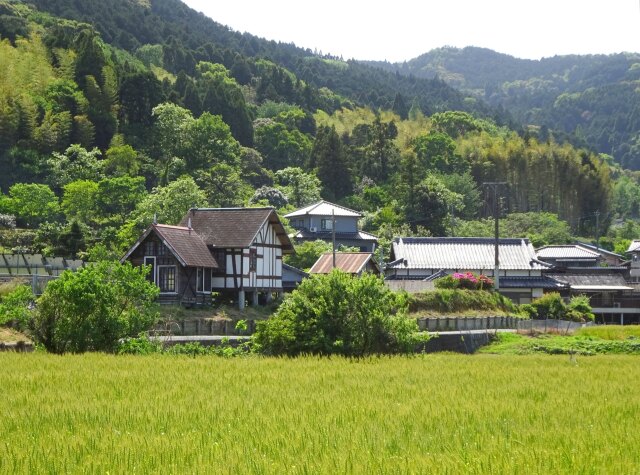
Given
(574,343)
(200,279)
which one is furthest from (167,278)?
(574,343)

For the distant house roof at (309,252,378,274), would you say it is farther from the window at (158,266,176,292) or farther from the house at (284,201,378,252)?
the house at (284,201,378,252)

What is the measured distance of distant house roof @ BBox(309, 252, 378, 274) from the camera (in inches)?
2005

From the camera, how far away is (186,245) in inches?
1534

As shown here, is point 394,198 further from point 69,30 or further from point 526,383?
point 526,383

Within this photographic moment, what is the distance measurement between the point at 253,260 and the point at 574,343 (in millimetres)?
15239

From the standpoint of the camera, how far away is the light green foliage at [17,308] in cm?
2681

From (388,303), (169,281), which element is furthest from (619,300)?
(388,303)

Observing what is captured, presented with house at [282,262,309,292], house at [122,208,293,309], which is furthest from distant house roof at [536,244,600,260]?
house at [122,208,293,309]

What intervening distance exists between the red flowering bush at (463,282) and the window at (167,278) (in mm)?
16169

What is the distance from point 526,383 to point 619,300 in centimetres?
4875

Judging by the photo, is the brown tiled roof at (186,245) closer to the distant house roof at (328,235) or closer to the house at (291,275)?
the house at (291,275)

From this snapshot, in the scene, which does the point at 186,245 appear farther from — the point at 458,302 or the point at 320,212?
the point at 320,212

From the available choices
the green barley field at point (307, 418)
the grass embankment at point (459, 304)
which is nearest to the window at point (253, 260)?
the grass embankment at point (459, 304)

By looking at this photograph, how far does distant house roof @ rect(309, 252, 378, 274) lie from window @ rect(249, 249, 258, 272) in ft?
27.6
